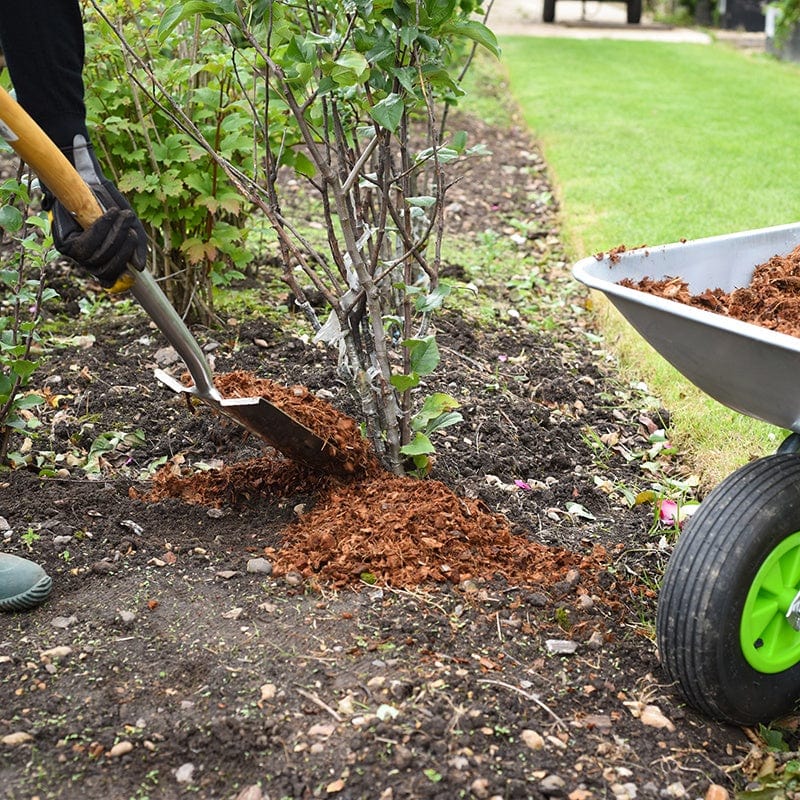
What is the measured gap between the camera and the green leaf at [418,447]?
2.57 m

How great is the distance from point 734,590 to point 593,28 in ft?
47.5

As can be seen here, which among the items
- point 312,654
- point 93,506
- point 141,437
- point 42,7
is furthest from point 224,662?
point 42,7

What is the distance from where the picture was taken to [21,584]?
221 centimetres

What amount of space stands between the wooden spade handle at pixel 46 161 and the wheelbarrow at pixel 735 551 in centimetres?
102

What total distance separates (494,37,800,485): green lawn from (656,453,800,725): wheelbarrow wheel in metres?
1.10

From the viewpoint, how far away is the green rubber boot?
2191 millimetres

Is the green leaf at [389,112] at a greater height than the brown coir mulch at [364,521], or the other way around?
the green leaf at [389,112]

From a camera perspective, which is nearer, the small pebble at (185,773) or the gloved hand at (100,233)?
the small pebble at (185,773)

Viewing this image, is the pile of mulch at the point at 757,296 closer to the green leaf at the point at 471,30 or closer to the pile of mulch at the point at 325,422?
the green leaf at the point at 471,30

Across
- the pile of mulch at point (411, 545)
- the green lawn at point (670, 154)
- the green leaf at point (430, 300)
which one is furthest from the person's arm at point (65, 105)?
the green lawn at point (670, 154)

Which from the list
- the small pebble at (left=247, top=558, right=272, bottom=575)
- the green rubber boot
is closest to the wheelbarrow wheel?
the small pebble at (left=247, top=558, right=272, bottom=575)

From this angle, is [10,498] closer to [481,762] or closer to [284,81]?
[284,81]

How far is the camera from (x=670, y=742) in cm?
192

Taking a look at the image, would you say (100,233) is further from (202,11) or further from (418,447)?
(418,447)
